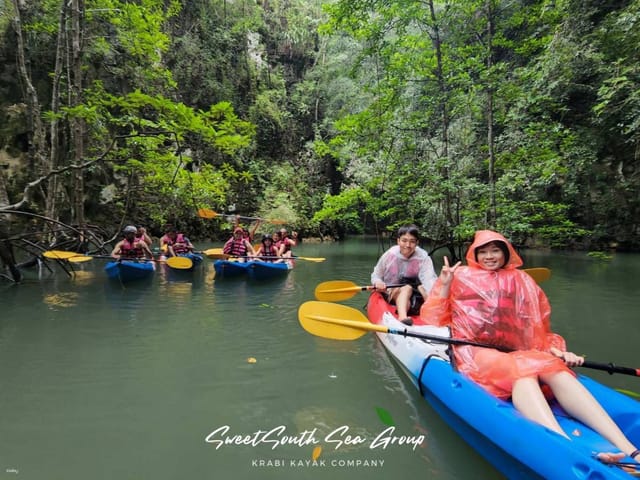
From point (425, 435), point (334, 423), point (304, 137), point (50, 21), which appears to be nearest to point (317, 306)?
point (334, 423)

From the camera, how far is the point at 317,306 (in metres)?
3.06

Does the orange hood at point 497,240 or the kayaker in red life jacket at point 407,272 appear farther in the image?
the kayaker in red life jacket at point 407,272

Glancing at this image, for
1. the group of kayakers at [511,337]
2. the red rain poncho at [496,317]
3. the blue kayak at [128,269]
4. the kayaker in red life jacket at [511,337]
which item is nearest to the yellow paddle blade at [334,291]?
the group of kayakers at [511,337]

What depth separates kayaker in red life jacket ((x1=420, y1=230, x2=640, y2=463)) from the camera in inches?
67.4

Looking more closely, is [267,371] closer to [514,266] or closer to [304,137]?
[514,266]

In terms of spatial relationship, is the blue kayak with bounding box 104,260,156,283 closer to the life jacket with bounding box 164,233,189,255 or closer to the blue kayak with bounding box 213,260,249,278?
the blue kayak with bounding box 213,260,249,278

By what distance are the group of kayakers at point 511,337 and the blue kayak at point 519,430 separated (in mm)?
66

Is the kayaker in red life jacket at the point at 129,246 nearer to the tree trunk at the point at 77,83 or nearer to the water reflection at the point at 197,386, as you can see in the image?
the water reflection at the point at 197,386

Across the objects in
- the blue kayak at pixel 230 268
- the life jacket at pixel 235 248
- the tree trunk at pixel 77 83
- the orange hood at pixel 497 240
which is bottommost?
the blue kayak at pixel 230 268

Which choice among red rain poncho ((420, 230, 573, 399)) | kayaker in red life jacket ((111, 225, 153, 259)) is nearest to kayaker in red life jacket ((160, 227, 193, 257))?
kayaker in red life jacket ((111, 225, 153, 259))

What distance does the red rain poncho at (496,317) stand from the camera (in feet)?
6.72

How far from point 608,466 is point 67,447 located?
8.57 ft

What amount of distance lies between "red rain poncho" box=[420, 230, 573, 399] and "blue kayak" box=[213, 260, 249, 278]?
19.2 feet

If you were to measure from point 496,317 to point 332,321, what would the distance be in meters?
1.16
